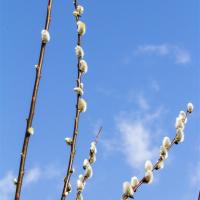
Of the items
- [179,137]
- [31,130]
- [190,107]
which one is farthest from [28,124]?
[190,107]

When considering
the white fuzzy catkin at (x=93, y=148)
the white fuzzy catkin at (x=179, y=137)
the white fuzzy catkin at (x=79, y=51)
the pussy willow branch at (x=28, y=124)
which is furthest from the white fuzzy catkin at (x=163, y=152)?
the pussy willow branch at (x=28, y=124)

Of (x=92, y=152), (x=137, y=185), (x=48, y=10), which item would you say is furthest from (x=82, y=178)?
(x=48, y=10)

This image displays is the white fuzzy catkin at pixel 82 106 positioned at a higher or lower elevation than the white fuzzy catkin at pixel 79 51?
lower

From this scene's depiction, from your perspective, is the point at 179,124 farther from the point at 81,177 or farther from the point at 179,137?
the point at 81,177

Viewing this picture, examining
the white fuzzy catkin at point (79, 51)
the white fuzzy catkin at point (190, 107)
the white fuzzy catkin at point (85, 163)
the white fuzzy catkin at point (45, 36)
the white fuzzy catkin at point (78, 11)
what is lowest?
the white fuzzy catkin at point (85, 163)

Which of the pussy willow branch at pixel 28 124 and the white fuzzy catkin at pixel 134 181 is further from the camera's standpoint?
the white fuzzy catkin at pixel 134 181

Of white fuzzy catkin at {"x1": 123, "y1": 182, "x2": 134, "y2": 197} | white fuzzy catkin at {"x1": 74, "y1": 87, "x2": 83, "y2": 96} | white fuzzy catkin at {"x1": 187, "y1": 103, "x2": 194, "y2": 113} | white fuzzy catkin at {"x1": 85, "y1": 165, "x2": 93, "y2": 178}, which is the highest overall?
white fuzzy catkin at {"x1": 187, "y1": 103, "x2": 194, "y2": 113}

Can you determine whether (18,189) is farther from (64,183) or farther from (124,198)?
(124,198)

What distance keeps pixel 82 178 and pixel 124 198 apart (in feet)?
1.24

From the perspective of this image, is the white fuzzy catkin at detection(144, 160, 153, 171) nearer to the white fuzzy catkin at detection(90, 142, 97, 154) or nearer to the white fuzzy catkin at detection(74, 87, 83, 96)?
the white fuzzy catkin at detection(90, 142, 97, 154)

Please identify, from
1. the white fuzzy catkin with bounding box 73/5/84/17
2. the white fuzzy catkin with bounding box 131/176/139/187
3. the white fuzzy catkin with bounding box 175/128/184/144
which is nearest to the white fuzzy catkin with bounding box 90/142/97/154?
the white fuzzy catkin with bounding box 131/176/139/187

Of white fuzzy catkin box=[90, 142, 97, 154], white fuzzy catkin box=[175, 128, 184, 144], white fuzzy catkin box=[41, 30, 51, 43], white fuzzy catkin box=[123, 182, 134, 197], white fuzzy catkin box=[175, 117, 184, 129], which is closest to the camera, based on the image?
white fuzzy catkin box=[41, 30, 51, 43]

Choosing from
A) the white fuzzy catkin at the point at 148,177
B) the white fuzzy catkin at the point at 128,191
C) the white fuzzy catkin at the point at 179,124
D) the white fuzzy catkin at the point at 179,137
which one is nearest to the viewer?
the white fuzzy catkin at the point at 128,191

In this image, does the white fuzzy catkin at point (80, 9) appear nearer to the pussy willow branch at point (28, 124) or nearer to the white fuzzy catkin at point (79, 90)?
the white fuzzy catkin at point (79, 90)
